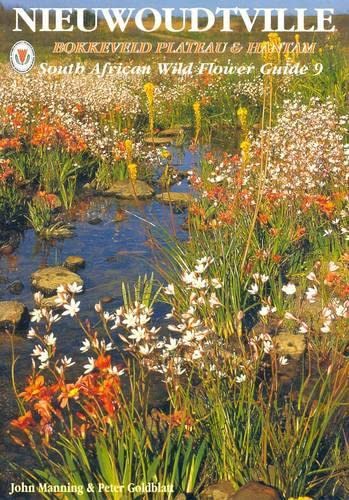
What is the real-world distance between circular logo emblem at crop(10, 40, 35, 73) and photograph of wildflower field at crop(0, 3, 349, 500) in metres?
0.37

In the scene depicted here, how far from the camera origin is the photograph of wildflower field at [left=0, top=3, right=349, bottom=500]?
12.9 feet

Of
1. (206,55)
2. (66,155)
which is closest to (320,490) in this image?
(66,155)

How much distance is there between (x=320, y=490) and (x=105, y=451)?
4.14 ft

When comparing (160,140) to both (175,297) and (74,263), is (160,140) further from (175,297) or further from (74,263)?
(175,297)

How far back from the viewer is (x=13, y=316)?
23.4 feet

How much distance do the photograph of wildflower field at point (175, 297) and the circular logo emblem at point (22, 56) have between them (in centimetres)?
37

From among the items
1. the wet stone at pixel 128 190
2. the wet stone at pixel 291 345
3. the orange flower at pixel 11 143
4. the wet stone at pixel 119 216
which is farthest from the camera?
the wet stone at pixel 128 190

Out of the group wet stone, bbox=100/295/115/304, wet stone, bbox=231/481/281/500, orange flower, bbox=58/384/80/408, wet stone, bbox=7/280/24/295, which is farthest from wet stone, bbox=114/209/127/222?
wet stone, bbox=231/481/281/500

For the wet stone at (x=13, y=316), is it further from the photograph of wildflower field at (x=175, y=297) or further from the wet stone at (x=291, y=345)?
the wet stone at (x=291, y=345)

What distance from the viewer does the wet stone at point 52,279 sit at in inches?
320

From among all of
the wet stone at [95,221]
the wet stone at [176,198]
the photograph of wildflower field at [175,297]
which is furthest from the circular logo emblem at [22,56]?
the wet stone at [95,221]

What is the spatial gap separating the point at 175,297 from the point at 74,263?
2621 mm

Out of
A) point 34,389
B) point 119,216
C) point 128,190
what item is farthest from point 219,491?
point 128,190

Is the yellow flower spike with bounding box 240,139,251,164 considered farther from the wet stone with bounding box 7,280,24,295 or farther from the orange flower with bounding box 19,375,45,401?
the orange flower with bounding box 19,375,45,401
